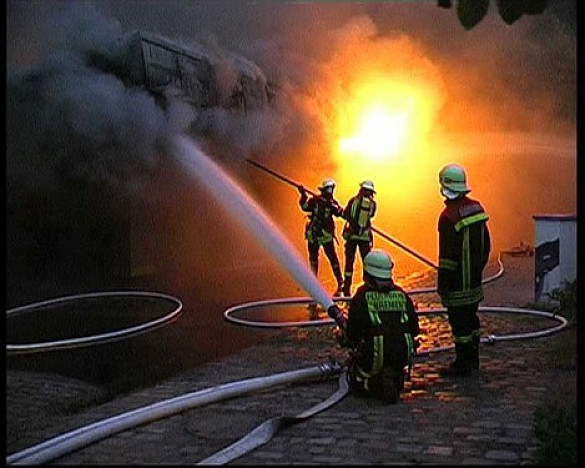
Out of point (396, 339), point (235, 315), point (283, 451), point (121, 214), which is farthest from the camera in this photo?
point (235, 315)

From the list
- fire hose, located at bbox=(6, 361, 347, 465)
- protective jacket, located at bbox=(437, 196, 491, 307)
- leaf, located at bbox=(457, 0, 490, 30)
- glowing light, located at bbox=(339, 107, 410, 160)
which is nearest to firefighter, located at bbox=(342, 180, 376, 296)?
glowing light, located at bbox=(339, 107, 410, 160)

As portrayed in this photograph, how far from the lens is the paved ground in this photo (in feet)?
16.0

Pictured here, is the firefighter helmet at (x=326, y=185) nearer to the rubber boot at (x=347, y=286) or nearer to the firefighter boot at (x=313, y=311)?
the rubber boot at (x=347, y=286)

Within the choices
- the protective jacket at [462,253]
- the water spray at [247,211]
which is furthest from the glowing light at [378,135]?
the protective jacket at [462,253]

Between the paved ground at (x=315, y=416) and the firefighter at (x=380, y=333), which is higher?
the firefighter at (x=380, y=333)

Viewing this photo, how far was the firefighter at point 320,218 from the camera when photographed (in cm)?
784

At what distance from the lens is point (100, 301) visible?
266 inches

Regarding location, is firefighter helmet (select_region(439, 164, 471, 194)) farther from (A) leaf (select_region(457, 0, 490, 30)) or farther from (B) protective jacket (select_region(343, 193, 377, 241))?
(A) leaf (select_region(457, 0, 490, 30))

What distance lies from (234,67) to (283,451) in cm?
335

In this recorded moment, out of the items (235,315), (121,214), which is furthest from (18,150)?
(235,315)

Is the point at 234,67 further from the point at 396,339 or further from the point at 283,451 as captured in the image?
the point at 283,451

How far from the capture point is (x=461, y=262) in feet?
21.7

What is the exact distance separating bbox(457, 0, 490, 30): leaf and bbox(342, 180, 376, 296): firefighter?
2944mm

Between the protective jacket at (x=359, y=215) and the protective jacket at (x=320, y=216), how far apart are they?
98 mm
